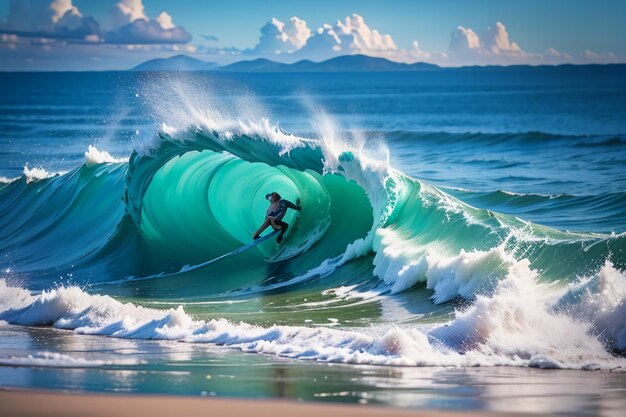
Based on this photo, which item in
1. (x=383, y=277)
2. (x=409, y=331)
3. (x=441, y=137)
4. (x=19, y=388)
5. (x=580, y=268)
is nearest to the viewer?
(x=19, y=388)

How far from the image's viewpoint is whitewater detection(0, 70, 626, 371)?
823 centimetres

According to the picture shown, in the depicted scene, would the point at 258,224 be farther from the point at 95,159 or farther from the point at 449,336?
the point at 449,336

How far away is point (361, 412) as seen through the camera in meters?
5.81

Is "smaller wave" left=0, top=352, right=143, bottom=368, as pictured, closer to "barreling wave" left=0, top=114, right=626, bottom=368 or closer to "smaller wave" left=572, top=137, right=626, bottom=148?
"barreling wave" left=0, top=114, right=626, bottom=368

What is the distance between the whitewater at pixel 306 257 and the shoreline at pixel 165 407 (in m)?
1.59

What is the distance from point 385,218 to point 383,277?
1.61 m

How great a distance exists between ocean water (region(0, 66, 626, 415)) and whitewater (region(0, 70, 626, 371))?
32 mm

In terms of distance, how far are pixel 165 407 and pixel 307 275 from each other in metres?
7.19

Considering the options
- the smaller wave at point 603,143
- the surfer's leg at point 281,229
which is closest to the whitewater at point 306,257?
the surfer's leg at point 281,229

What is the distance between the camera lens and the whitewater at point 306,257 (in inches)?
324

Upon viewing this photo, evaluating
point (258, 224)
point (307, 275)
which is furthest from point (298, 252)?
point (258, 224)

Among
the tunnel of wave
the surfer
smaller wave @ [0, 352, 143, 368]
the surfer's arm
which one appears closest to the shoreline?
smaller wave @ [0, 352, 143, 368]

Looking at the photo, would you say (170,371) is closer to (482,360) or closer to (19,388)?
(19,388)

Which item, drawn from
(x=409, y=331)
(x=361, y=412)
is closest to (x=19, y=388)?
(x=361, y=412)
